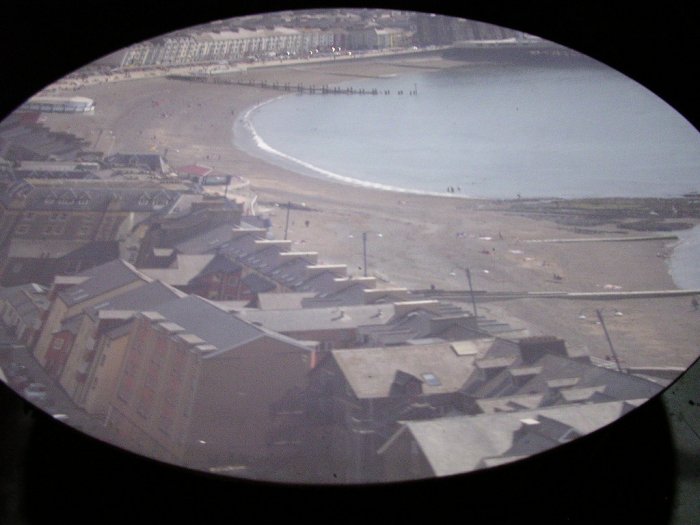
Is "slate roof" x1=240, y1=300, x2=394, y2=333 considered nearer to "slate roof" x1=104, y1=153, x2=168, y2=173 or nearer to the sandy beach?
the sandy beach

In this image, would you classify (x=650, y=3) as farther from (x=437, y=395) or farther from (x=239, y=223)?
(x=239, y=223)

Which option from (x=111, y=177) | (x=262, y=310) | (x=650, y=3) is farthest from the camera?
(x=111, y=177)

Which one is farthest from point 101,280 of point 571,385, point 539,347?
point 571,385

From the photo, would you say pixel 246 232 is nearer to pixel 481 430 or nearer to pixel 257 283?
pixel 257 283

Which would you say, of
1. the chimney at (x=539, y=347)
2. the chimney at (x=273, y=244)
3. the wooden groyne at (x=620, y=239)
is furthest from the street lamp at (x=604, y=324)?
the chimney at (x=273, y=244)

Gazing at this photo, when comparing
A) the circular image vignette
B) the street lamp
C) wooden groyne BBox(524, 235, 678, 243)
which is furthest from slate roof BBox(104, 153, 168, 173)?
the street lamp

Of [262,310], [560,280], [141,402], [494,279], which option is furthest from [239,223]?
[560,280]

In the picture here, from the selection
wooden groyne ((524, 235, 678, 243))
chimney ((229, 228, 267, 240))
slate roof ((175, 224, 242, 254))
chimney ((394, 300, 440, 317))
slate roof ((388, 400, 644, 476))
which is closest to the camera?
slate roof ((388, 400, 644, 476))
